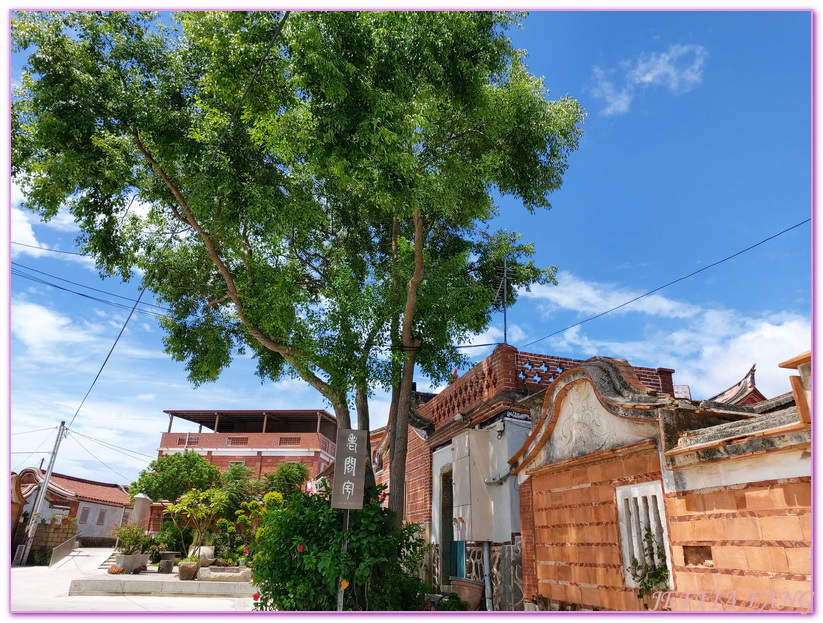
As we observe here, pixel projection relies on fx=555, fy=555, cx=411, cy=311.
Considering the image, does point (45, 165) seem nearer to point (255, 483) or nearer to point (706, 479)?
point (706, 479)

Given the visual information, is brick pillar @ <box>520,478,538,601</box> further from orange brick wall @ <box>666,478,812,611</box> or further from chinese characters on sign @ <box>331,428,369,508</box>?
orange brick wall @ <box>666,478,812,611</box>

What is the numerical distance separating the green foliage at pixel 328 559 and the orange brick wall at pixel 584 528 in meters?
2.02

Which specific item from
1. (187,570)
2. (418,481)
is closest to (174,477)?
(187,570)

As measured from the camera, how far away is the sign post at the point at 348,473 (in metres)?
7.60

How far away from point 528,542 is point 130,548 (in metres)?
12.6

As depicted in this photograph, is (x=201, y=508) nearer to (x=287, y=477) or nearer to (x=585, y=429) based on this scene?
(x=287, y=477)

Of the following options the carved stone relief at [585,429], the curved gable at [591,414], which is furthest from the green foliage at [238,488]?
the carved stone relief at [585,429]

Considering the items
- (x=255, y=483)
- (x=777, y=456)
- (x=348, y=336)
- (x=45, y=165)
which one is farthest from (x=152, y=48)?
(x=255, y=483)

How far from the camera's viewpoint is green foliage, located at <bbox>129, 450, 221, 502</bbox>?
26719mm

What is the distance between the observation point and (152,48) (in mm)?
9000

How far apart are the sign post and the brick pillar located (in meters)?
2.23

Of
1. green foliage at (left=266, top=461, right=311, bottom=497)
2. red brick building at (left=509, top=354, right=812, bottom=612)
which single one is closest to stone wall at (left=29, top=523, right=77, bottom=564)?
green foliage at (left=266, top=461, right=311, bottom=497)

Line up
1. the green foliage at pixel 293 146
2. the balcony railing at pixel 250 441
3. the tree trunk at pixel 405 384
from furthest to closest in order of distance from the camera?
the balcony railing at pixel 250 441 → the tree trunk at pixel 405 384 → the green foliage at pixel 293 146

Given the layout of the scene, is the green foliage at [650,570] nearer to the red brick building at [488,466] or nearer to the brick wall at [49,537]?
the red brick building at [488,466]
